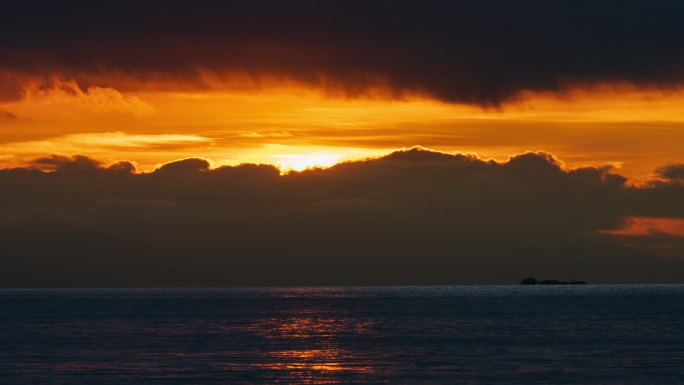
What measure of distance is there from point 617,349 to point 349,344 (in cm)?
2716

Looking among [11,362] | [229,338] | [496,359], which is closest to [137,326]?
[229,338]

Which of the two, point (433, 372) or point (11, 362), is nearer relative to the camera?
point (433, 372)

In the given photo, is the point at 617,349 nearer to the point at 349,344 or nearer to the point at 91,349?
the point at 349,344

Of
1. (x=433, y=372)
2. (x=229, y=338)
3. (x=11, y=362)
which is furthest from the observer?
(x=229, y=338)

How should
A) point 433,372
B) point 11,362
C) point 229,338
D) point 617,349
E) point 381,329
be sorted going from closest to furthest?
1. point 433,372
2. point 11,362
3. point 617,349
4. point 229,338
5. point 381,329

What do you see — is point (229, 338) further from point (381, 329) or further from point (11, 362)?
point (11, 362)

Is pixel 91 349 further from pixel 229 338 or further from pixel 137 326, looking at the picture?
pixel 137 326

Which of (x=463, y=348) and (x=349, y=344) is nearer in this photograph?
(x=463, y=348)

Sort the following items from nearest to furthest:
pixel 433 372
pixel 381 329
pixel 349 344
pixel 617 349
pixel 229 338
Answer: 1. pixel 433 372
2. pixel 617 349
3. pixel 349 344
4. pixel 229 338
5. pixel 381 329

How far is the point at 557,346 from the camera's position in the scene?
109 meters

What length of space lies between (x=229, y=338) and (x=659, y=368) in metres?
54.6

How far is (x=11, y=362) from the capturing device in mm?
91625

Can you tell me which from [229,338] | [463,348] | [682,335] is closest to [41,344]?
[229,338]

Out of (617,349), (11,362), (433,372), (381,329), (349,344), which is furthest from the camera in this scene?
(381,329)
